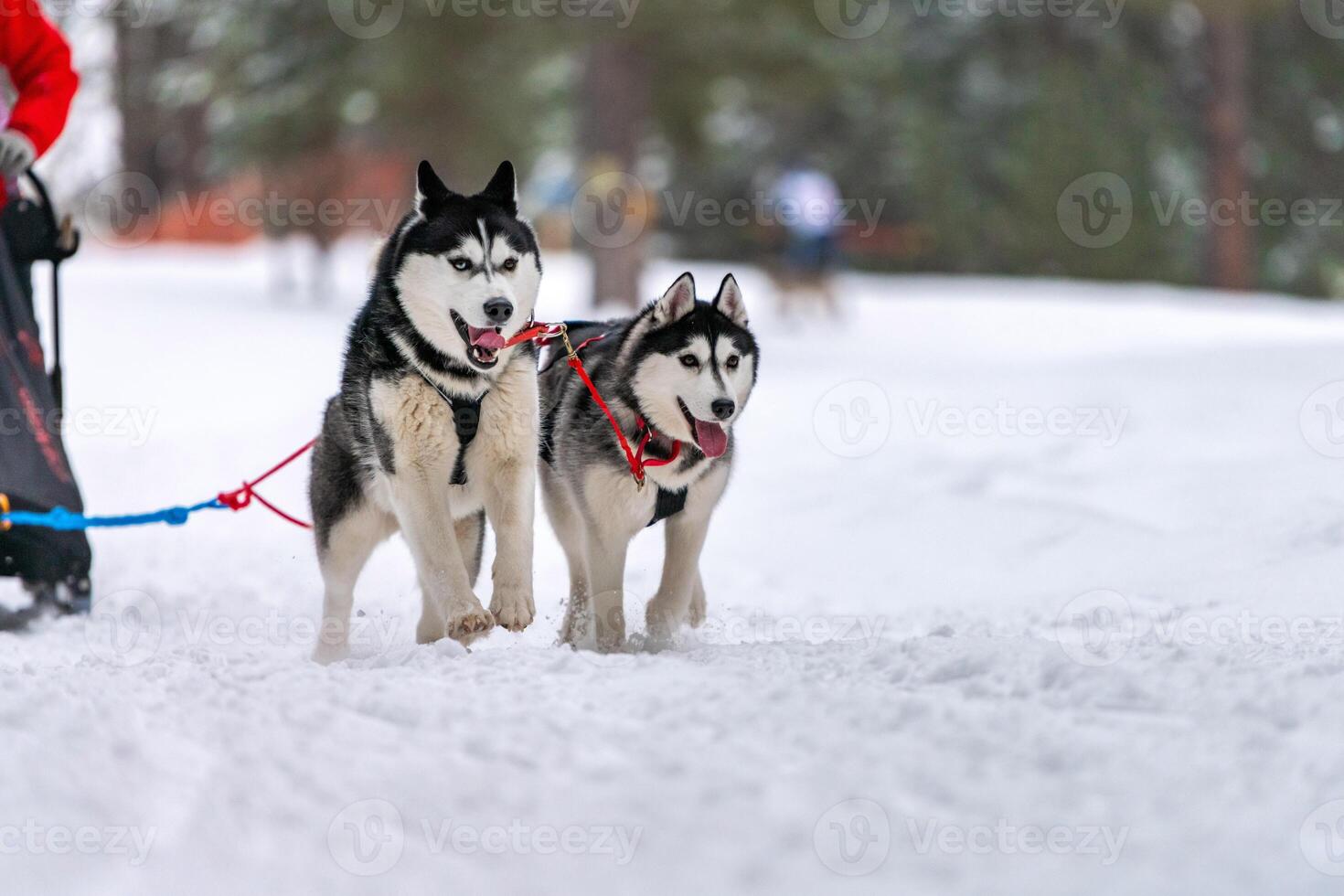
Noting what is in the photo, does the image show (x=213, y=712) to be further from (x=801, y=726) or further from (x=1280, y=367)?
(x=1280, y=367)


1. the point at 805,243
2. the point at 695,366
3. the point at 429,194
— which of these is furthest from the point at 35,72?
the point at 805,243

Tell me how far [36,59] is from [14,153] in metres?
0.48

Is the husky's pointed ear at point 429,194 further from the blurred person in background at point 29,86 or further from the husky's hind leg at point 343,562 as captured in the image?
the blurred person in background at point 29,86

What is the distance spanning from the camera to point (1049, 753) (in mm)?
2693

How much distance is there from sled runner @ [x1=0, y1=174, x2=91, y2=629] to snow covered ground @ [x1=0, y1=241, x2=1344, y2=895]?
179mm

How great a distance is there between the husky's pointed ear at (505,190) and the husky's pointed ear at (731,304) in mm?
606

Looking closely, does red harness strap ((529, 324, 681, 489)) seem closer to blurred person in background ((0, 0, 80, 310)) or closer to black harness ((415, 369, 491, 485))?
black harness ((415, 369, 491, 485))

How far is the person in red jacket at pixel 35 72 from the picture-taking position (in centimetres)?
451

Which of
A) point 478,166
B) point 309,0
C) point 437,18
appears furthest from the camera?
point 478,166

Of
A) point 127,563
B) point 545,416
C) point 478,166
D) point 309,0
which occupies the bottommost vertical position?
point 127,563

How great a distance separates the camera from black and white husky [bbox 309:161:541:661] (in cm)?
354

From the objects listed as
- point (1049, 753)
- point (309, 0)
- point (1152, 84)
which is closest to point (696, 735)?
point (1049, 753)

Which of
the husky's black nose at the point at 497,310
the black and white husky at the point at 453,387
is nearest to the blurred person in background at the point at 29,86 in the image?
the black and white husky at the point at 453,387

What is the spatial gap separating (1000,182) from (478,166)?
10146mm
